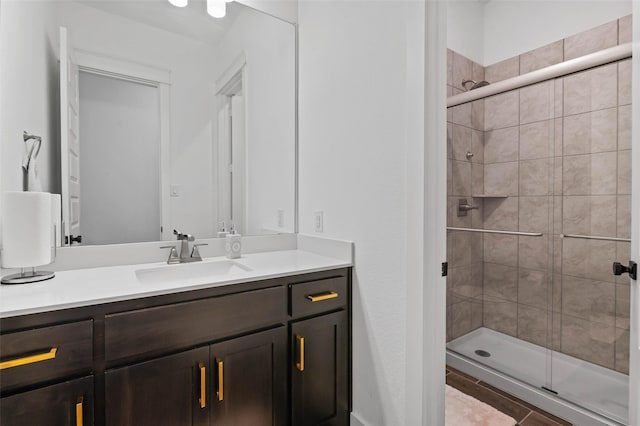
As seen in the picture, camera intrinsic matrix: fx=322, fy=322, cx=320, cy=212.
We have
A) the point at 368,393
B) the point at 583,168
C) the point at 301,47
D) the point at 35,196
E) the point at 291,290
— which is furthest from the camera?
the point at 583,168

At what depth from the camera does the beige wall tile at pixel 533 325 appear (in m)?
2.27

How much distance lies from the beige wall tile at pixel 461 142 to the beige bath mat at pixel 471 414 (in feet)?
5.30

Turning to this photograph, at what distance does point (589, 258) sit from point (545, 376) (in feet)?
2.66

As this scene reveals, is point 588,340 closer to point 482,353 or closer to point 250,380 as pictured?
point 482,353

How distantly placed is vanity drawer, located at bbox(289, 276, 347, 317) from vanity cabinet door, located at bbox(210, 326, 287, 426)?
120 mm

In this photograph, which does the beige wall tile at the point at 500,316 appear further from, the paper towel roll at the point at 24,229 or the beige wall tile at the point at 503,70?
the paper towel roll at the point at 24,229

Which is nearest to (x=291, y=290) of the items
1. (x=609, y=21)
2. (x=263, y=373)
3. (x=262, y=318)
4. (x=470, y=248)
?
(x=262, y=318)

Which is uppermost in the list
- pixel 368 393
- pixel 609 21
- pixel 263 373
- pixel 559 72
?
pixel 609 21

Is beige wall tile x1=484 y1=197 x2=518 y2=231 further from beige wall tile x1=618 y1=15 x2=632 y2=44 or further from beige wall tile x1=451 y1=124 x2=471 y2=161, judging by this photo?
beige wall tile x1=618 y1=15 x2=632 y2=44

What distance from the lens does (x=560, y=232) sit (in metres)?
2.22

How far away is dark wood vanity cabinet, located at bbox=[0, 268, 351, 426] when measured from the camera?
2.93ft

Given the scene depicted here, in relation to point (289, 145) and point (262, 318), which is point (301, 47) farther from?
point (262, 318)

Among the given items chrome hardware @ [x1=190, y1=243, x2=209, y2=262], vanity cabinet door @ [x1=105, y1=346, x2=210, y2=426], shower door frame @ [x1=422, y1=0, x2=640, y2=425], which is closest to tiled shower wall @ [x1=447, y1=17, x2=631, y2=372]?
shower door frame @ [x1=422, y1=0, x2=640, y2=425]

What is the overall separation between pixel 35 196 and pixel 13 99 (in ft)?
1.30
